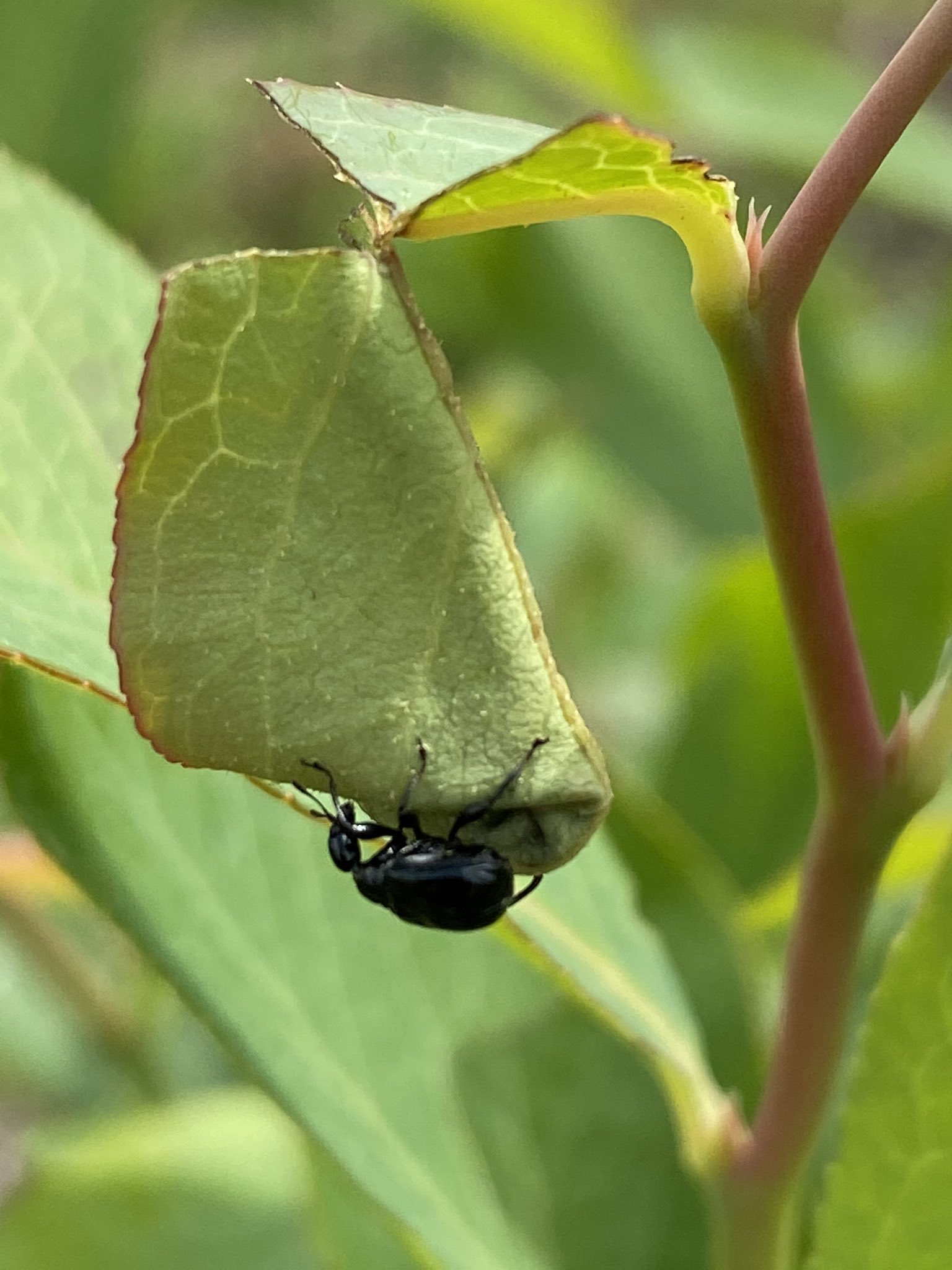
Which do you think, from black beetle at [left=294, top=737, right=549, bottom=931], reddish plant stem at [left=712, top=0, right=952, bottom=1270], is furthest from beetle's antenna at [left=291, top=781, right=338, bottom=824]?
reddish plant stem at [left=712, top=0, right=952, bottom=1270]

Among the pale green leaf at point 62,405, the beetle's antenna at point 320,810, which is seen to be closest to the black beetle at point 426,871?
the beetle's antenna at point 320,810

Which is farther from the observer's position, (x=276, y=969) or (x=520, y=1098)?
(x=520, y=1098)

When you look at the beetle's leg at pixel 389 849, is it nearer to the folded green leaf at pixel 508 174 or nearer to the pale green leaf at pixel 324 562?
the pale green leaf at pixel 324 562

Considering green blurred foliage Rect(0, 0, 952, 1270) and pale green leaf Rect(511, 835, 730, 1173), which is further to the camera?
green blurred foliage Rect(0, 0, 952, 1270)

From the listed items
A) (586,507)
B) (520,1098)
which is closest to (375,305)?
(520,1098)

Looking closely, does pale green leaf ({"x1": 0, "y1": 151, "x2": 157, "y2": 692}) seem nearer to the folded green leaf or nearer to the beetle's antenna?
the beetle's antenna

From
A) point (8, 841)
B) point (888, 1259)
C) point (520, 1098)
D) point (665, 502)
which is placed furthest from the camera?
point (665, 502)

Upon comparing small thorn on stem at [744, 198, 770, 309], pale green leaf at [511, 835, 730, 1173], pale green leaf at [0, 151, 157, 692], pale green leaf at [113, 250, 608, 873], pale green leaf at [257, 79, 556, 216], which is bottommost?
pale green leaf at [511, 835, 730, 1173]

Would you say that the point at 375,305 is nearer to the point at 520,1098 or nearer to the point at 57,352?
the point at 57,352
